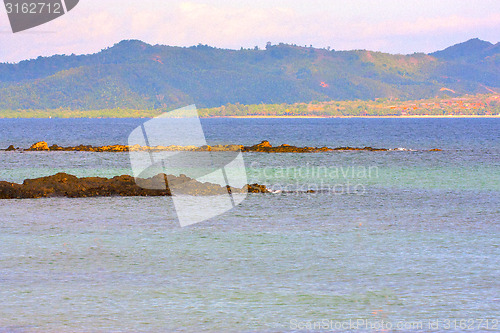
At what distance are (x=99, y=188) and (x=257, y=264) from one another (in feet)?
70.6

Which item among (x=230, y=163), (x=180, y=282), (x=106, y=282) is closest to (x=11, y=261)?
(x=106, y=282)

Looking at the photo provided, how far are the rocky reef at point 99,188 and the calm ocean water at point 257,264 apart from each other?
172 cm

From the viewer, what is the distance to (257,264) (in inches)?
862

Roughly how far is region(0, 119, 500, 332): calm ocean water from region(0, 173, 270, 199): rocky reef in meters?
1.72

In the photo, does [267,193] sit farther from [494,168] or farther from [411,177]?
[494,168]

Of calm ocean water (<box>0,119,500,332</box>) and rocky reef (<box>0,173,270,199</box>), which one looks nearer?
calm ocean water (<box>0,119,500,332</box>)

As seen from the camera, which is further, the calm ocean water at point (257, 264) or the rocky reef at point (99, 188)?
the rocky reef at point (99, 188)

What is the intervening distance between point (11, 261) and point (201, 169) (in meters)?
42.0

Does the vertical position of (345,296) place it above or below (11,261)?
below

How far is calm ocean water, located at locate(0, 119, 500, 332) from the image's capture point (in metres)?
16.2

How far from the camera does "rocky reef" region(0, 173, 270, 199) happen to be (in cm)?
3978

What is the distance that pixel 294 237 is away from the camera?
26.9 m

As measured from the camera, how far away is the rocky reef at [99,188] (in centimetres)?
3978

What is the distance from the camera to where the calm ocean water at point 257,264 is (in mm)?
16156
